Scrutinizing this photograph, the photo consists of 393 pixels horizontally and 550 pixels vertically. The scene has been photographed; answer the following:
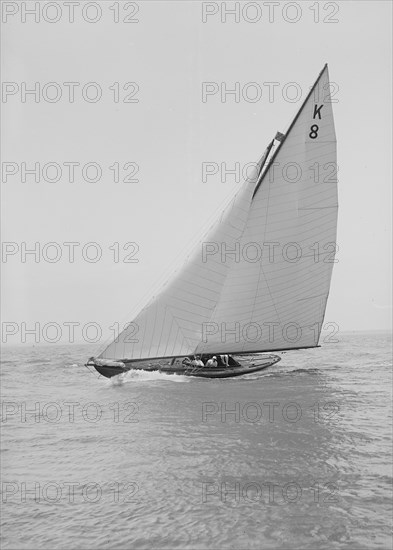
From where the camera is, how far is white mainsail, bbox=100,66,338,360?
25547 millimetres

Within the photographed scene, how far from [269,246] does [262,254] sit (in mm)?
537

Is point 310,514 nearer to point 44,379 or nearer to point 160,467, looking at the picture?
point 160,467

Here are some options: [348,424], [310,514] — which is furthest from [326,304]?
[310,514]

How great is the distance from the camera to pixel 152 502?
8.92 metres

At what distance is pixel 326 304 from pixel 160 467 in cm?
1963

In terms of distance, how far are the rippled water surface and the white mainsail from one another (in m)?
5.94

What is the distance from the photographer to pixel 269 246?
2647 centimetres
